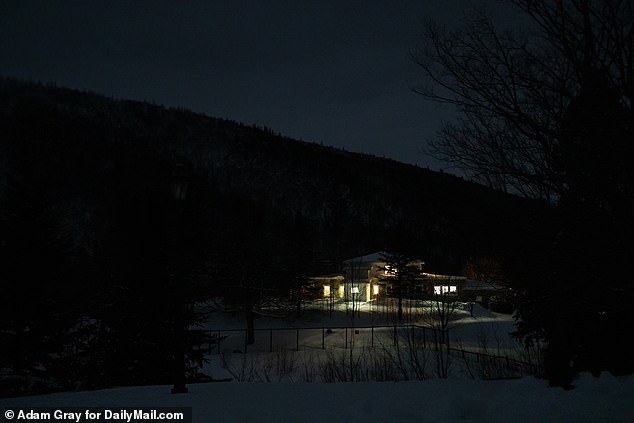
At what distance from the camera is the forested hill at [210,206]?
9492 mm

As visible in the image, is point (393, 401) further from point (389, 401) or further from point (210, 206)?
point (210, 206)

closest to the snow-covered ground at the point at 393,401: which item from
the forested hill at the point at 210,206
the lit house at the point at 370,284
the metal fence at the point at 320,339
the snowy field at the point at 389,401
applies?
the snowy field at the point at 389,401

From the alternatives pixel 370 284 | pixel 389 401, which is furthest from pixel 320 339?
pixel 370 284

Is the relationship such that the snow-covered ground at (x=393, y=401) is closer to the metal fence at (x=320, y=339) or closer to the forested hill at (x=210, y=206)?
the forested hill at (x=210, y=206)

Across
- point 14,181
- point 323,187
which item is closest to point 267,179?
A: point 323,187

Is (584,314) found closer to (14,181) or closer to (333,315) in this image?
(14,181)

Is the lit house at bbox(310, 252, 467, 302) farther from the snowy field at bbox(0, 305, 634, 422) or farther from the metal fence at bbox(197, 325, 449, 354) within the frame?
the snowy field at bbox(0, 305, 634, 422)

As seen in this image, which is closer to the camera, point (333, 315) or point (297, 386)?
point (297, 386)

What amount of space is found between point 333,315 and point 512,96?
34196 mm

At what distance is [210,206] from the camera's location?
11581 centimetres

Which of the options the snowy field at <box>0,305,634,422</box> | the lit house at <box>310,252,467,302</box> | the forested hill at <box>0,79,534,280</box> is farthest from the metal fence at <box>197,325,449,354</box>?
the snowy field at <box>0,305,634,422</box>

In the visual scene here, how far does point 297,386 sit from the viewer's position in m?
5.70

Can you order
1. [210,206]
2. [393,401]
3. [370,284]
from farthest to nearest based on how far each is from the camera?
[210,206] < [370,284] < [393,401]

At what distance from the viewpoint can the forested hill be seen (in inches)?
374
